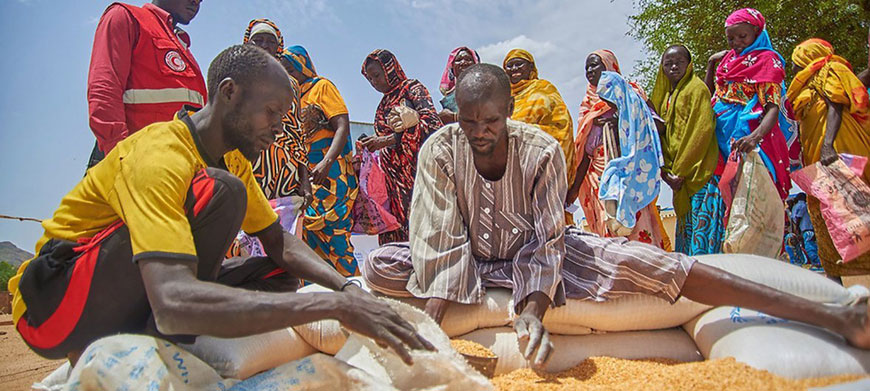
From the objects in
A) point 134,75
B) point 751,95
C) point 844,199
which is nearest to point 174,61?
point 134,75

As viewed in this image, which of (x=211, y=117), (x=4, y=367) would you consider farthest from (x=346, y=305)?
(x=4, y=367)

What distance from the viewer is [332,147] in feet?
14.3

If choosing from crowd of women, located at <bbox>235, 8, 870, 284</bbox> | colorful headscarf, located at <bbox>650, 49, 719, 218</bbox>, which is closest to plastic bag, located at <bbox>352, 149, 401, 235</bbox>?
crowd of women, located at <bbox>235, 8, 870, 284</bbox>

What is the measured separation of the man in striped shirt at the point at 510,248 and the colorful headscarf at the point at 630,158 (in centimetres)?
125

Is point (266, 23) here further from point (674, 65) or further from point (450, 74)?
point (674, 65)

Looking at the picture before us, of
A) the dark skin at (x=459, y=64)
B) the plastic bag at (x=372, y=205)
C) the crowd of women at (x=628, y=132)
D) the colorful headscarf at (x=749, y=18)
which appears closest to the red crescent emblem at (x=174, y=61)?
the crowd of women at (x=628, y=132)

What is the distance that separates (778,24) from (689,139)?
26.7 ft

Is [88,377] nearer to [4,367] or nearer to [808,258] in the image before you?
[4,367]

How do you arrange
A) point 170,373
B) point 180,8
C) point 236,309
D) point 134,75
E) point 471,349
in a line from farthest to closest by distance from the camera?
1. point 180,8
2. point 134,75
3. point 471,349
4. point 170,373
5. point 236,309

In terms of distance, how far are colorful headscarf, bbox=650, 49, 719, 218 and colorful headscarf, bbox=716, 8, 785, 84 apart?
244mm

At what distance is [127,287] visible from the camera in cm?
162

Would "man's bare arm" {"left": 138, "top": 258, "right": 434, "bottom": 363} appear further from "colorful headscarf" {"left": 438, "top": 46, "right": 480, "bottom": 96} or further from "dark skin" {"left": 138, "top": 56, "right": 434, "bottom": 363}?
"colorful headscarf" {"left": 438, "top": 46, "right": 480, "bottom": 96}

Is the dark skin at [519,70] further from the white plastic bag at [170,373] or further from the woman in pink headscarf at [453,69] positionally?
the white plastic bag at [170,373]

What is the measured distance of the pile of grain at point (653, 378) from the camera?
1.68 metres
